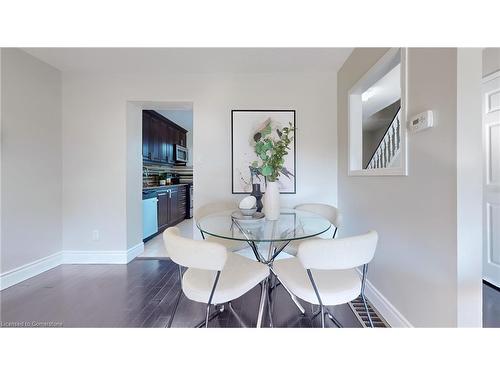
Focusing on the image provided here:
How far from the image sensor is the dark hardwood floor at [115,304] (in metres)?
1.59

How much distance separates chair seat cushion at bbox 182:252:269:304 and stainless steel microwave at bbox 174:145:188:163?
3.97 m

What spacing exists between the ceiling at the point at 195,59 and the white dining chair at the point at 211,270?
197 cm

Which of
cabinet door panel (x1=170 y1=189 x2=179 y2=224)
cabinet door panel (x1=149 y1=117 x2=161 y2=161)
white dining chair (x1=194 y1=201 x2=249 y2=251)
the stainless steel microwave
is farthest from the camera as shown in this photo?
the stainless steel microwave

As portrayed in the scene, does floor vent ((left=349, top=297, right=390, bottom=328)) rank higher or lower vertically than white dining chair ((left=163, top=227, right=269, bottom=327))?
lower

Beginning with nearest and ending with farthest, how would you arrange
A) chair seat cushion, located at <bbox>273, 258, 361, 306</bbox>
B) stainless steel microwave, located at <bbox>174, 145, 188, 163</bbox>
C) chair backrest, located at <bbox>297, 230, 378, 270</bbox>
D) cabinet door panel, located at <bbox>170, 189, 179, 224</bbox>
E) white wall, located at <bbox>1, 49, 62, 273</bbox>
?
chair backrest, located at <bbox>297, 230, 378, 270</bbox> < chair seat cushion, located at <bbox>273, 258, 361, 306</bbox> < white wall, located at <bbox>1, 49, 62, 273</bbox> < cabinet door panel, located at <bbox>170, 189, 179, 224</bbox> < stainless steel microwave, located at <bbox>174, 145, 188, 163</bbox>

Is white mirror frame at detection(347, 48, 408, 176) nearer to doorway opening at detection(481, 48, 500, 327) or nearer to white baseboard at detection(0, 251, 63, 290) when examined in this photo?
doorway opening at detection(481, 48, 500, 327)

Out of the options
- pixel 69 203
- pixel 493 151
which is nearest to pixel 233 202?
pixel 69 203

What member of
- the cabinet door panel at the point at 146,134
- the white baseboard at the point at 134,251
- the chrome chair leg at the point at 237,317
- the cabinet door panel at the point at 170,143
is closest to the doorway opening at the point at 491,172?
the chrome chair leg at the point at 237,317

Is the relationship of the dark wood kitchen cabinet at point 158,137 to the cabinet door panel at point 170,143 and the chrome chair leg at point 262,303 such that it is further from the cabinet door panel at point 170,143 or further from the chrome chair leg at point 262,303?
the chrome chair leg at point 262,303

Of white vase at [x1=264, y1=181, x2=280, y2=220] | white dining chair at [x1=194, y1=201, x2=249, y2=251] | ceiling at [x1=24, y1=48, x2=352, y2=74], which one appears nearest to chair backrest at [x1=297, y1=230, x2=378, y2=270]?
white vase at [x1=264, y1=181, x2=280, y2=220]

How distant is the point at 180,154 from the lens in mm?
5070

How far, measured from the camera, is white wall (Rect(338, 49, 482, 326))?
1.07m

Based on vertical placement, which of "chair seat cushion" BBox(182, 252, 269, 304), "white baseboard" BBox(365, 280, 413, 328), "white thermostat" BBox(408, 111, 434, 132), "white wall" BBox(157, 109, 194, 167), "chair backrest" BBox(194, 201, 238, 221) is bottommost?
"white baseboard" BBox(365, 280, 413, 328)
